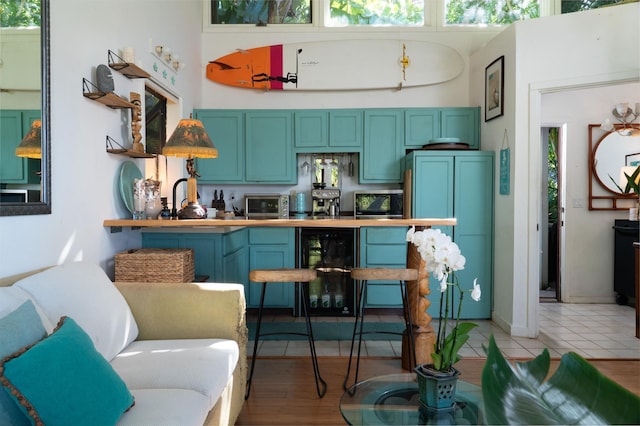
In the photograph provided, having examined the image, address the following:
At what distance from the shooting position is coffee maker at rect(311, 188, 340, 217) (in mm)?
4418

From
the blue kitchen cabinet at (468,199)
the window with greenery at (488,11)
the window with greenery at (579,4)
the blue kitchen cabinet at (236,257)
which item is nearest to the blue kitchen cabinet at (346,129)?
the blue kitchen cabinet at (468,199)

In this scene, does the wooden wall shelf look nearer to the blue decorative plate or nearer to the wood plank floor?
the blue decorative plate

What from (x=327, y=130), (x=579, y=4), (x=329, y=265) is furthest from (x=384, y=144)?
(x=579, y=4)

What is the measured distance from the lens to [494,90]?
3.89 metres

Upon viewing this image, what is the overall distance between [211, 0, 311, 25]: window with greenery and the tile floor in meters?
3.35

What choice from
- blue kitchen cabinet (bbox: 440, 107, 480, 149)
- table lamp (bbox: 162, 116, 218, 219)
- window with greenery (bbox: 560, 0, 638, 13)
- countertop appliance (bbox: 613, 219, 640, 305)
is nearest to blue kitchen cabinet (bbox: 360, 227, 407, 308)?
blue kitchen cabinet (bbox: 440, 107, 480, 149)

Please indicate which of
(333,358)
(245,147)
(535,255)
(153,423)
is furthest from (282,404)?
(245,147)

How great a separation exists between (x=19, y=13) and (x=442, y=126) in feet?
12.0

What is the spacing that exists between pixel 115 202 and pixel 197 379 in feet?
5.35

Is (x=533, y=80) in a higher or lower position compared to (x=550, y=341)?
Answer: higher

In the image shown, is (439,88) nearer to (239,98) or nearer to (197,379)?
(239,98)

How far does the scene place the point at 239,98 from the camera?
470 centimetres

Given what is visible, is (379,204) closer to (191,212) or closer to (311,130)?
(311,130)

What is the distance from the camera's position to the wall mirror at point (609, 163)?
15.2 feet
